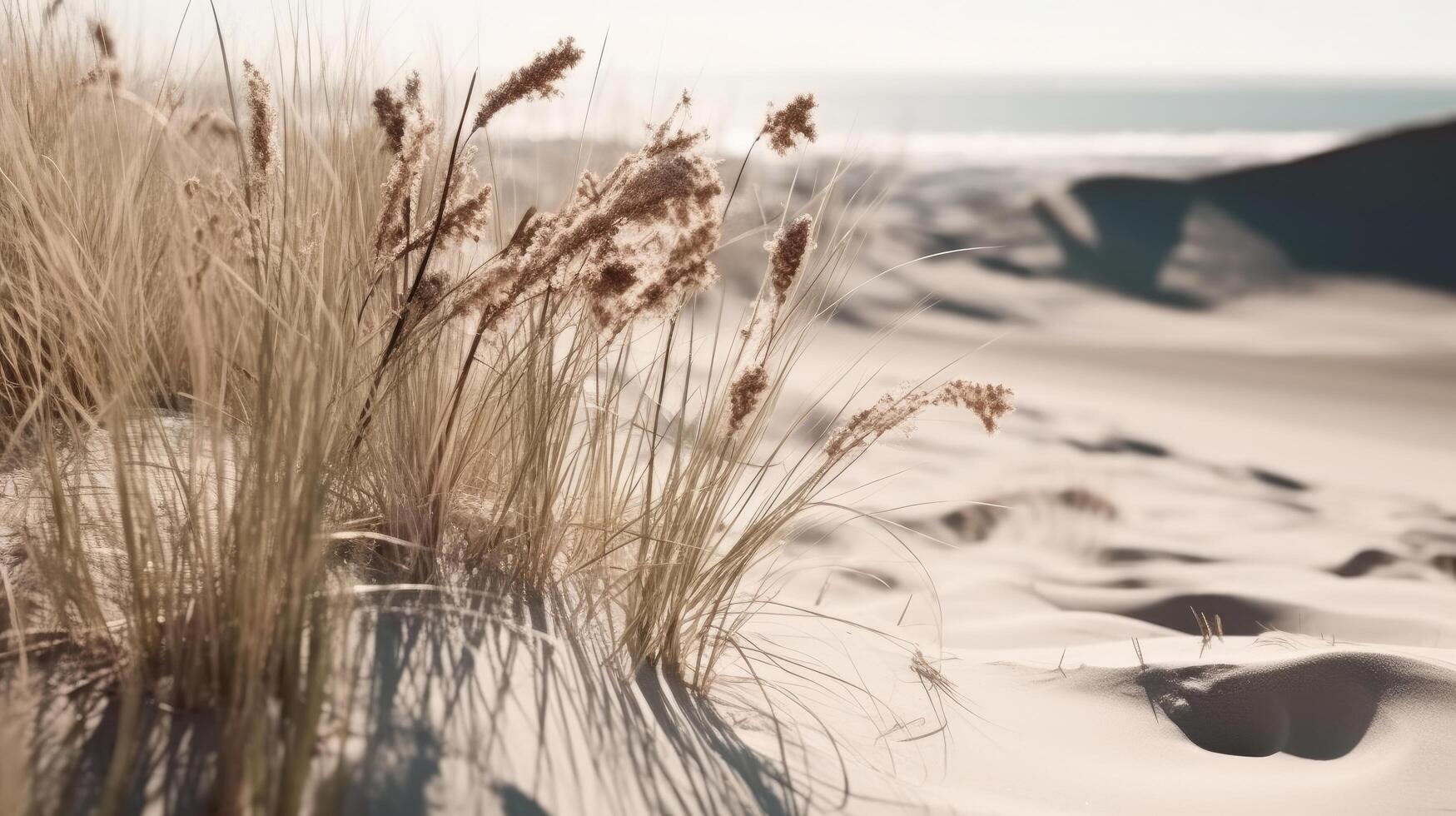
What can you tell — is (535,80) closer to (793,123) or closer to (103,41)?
(793,123)

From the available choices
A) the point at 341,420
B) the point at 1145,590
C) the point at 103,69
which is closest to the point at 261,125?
the point at 341,420

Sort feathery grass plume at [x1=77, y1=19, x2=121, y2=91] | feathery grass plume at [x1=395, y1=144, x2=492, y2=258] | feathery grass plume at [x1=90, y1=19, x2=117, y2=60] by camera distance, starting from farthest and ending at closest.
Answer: feathery grass plume at [x1=90, y1=19, x2=117, y2=60] < feathery grass plume at [x1=77, y1=19, x2=121, y2=91] < feathery grass plume at [x1=395, y1=144, x2=492, y2=258]

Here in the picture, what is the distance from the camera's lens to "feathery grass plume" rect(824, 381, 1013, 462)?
1.58 meters

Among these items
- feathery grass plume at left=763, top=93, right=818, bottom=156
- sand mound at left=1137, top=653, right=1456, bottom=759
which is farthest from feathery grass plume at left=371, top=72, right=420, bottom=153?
sand mound at left=1137, top=653, right=1456, bottom=759

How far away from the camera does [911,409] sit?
1590 millimetres

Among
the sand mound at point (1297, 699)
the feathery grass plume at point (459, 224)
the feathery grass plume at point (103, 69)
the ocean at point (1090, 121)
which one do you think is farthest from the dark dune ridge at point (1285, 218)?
the feathery grass plume at point (459, 224)

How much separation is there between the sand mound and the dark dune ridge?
23.0 ft

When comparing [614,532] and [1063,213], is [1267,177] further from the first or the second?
[614,532]

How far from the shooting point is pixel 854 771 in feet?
4.96

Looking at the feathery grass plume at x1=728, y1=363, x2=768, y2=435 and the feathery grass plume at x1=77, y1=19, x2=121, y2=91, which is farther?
the feathery grass plume at x1=77, y1=19, x2=121, y2=91

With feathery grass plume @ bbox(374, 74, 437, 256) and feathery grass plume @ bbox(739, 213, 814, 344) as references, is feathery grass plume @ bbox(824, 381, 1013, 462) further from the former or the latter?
feathery grass plume @ bbox(374, 74, 437, 256)

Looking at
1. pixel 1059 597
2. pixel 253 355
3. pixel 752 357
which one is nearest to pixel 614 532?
pixel 752 357

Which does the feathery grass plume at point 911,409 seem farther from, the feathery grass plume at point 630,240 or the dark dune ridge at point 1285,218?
the dark dune ridge at point 1285,218

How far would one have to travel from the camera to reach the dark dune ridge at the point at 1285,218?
9000 millimetres
